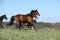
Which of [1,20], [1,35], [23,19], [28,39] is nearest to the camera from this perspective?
[28,39]

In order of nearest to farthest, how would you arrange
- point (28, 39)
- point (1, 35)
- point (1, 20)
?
point (28, 39) < point (1, 35) < point (1, 20)

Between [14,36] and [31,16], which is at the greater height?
[31,16]

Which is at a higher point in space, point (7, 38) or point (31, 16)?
point (31, 16)

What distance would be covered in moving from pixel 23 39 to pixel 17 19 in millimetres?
6781

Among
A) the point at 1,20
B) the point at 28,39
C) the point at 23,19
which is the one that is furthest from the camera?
the point at 1,20

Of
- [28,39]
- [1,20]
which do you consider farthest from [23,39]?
[1,20]

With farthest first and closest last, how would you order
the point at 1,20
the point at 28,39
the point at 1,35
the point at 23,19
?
1. the point at 1,20
2. the point at 23,19
3. the point at 1,35
4. the point at 28,39

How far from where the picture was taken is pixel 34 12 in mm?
18438

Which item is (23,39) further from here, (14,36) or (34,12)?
(34,12)

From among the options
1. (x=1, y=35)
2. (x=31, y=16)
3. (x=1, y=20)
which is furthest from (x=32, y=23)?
(x=1, y=35)

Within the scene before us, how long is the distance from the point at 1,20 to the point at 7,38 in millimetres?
9706

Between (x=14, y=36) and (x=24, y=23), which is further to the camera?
(x=24, y=23)

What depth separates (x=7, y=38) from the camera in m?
11.6

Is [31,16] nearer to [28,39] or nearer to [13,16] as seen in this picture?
[13,16]
